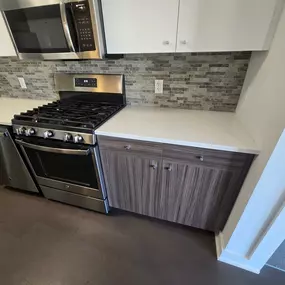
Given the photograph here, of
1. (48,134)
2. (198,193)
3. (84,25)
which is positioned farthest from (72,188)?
(84,25)

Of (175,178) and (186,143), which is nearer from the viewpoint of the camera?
(186,143)

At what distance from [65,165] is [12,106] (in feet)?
3.33

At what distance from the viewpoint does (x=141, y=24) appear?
1.16m

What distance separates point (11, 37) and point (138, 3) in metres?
1.03

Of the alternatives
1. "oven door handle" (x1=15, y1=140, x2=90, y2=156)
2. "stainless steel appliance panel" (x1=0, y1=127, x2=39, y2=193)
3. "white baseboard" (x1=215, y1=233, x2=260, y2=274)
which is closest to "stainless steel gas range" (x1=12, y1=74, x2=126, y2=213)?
"oven door handle" (x1=15, y1=140, x2=90, y2=156)

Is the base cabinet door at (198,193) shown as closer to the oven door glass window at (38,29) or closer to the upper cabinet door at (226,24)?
the upper cabinet door at (226,24)

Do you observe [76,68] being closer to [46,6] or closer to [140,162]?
[46,6]

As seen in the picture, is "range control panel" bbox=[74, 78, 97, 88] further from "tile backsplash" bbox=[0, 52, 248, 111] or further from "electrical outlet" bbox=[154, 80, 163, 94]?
"electrical outlet" bbox=[154, 80, 163, 94]

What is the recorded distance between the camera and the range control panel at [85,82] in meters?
1.74

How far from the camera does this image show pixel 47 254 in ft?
4.82

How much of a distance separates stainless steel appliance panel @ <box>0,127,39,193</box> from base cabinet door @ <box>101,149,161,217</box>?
887 millimetres

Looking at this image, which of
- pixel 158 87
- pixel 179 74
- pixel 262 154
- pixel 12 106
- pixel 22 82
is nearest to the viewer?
pixel 262 154

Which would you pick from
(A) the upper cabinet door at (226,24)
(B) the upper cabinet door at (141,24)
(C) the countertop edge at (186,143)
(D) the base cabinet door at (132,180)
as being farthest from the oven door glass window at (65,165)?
(A) the upper cabinet door at (226,24)

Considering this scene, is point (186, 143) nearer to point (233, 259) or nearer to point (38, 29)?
point (233, 259)
